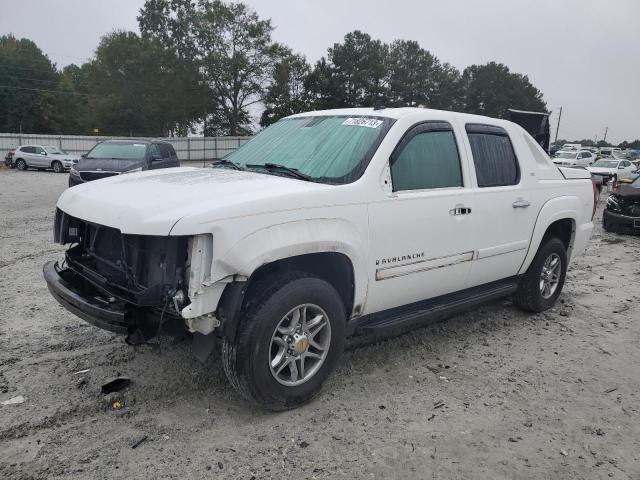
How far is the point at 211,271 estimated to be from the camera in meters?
2.81

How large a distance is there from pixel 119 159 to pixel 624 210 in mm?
11640

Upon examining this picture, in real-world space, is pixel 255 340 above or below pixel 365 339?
above

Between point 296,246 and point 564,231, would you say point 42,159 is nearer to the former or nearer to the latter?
point 564,231

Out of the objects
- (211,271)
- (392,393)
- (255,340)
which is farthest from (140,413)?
(392,393)

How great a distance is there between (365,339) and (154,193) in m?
2.28

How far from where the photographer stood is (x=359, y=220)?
3.44 meters

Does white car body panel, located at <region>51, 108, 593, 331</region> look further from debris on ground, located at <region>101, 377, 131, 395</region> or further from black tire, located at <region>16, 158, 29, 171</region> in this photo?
black tire, located at <region>16, 158, 29, 171</region>

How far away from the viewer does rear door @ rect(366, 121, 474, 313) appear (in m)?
3.62

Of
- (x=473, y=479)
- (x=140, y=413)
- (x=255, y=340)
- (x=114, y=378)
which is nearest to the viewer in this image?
(x=473, y=479)

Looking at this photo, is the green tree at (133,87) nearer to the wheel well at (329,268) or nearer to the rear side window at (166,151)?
the rear side window at (166,151)

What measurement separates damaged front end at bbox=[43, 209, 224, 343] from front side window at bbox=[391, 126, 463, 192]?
1.60m

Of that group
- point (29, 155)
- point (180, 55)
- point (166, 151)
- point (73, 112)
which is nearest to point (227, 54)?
point (180, 55)

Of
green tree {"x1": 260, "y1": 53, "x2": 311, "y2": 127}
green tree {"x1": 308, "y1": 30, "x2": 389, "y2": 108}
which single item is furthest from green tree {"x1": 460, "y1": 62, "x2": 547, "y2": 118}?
green tree {"x1": 260, "y1": 53, "x2": 311, "y2": 127}

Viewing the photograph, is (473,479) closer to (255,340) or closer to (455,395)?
(455,395)
